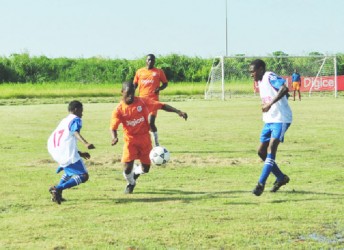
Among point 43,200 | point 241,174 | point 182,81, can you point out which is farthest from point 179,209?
point 182,81

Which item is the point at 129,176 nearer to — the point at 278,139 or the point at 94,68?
the point at 278,139

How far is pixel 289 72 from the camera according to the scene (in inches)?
1916

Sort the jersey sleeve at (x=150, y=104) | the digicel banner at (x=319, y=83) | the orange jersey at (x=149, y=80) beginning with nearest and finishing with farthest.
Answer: the jersey sleeve at (x=150, y=104), the orange jersey at (x=149, y=80), the digicel banner at (x=319, y=83)

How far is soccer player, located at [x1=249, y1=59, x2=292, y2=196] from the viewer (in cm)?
971

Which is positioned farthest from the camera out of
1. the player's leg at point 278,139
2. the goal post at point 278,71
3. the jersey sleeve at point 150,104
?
the goal post at point 278,71

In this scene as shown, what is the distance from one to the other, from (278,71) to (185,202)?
134 ft

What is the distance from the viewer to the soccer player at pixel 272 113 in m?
9.71

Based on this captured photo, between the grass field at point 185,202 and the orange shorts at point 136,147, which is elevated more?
the orange shorts at point 136,147

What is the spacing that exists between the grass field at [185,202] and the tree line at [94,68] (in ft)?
151

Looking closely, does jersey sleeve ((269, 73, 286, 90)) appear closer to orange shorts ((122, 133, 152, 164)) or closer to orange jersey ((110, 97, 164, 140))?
orange jersey ((110, 97, 164, 140))

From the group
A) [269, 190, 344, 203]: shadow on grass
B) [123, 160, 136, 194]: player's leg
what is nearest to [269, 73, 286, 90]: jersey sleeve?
[269, 190, 344, 203]: shadow on grass

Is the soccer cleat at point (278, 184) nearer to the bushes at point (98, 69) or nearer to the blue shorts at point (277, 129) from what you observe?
the blue shorts at point (277, 129)

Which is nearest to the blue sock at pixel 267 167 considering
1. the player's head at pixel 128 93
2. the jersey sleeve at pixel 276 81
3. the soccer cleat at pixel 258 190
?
the soccer cleat at pixel 258 190

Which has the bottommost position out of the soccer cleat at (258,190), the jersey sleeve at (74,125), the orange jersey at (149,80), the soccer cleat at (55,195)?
the soccer cleat at (258,190)
